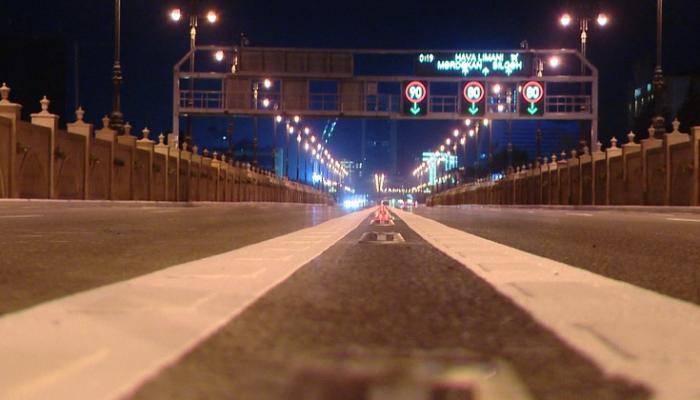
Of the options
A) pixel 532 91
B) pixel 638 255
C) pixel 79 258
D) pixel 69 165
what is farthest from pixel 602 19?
pixel 79 258

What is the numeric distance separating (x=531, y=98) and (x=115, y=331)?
50.4 metres

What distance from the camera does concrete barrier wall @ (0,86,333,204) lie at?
75.3 feet

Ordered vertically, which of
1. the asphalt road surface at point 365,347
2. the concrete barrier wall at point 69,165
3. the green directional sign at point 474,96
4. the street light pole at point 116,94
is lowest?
the asphalt road surface at point 365,347

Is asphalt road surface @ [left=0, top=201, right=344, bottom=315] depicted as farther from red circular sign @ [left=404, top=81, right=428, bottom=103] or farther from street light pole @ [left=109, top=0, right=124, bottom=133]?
red circular sign @ [left=404, top=81, right=428, bottom=103]

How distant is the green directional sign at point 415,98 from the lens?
52156 millimetres

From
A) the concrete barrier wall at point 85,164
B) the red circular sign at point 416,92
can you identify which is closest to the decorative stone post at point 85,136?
the concrete barrier wall at point 85,164

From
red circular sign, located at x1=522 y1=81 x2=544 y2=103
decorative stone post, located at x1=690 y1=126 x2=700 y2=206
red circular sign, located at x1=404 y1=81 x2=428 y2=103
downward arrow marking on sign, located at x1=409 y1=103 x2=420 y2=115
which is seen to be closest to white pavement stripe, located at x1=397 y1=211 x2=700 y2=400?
decorative stone post, located at x1=690 y1=126 x2=700 y2=206

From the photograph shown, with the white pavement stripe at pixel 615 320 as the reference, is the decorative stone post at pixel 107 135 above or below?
above

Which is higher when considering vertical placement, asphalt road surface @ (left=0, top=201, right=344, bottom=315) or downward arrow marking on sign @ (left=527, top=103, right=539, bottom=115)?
downward arrow marking on sign @ (left=527, top=103, right=539, bottom=115)

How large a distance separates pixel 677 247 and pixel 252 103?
142 feet

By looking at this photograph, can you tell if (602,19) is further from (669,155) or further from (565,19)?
(669,155)

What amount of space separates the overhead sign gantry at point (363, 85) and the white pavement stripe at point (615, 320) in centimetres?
4456

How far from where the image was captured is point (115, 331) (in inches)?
167

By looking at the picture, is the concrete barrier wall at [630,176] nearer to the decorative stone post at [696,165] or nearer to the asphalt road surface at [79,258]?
the decorative stone post at [696,165]
